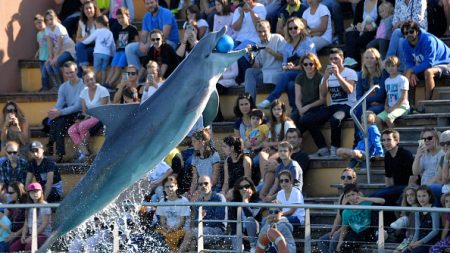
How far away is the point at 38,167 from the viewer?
63.6 feet

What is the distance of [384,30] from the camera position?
1920 cm

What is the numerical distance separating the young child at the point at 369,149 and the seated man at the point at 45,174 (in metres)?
4.28

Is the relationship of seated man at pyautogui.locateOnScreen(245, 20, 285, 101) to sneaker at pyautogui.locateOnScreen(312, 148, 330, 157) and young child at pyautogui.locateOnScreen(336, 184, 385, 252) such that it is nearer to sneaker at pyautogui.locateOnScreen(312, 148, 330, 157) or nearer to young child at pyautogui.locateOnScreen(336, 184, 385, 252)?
sneaker at pyautogui.locateOnScreen(312, 148, 330, 157)

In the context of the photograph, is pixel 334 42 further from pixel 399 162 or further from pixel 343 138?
pixel 399 162

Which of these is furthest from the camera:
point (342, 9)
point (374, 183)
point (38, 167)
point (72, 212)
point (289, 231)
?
point (342, 9)

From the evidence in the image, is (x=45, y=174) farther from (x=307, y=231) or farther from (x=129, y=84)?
(x=307, y=231)

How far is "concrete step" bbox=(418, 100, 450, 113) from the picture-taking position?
18.1 meters

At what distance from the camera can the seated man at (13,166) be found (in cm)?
1948

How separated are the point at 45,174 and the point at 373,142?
4.96 meters

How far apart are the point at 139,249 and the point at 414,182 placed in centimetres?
361

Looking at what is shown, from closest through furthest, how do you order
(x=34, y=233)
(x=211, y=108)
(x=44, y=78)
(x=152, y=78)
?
(x=211, y=108), (x=34, y=233), (x=152, y=78), (x=44, y=78)

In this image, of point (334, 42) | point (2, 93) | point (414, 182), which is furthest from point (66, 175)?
point (414, 182)

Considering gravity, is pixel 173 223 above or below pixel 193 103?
below

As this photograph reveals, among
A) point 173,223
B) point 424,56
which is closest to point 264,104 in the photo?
point 424,56
